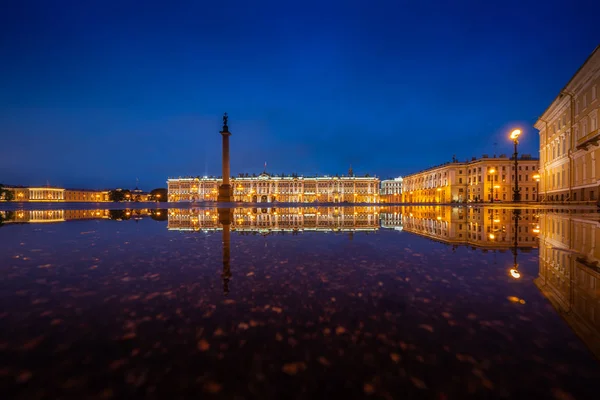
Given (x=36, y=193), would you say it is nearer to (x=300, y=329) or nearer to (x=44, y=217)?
(x=44, y=217)

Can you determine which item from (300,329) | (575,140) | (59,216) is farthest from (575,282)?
(575,140)

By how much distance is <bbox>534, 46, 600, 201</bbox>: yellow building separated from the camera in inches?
1012

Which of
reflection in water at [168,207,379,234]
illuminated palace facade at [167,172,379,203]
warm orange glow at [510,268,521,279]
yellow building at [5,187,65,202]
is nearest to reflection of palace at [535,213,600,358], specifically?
warm orange glow at [510,268,521,279]

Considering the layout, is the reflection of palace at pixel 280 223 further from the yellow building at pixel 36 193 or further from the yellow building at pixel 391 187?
the yellow building at pixel 36 193

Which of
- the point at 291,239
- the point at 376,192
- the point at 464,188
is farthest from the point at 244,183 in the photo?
the point at 291,239

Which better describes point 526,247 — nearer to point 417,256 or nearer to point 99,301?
point 417,256

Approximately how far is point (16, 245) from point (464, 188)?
103 metres

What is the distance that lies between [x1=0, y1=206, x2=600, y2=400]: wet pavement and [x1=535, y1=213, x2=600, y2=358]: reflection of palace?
3 cm

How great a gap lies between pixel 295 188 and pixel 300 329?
149751mm

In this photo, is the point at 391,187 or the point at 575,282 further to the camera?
the point at 391,187

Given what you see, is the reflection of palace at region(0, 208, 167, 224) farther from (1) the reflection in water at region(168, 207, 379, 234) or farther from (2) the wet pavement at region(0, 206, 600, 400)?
(2) the wet pavement at region(0, 206, 600, 400)

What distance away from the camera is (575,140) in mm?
30219

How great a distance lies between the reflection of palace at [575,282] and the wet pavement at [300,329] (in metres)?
0.03

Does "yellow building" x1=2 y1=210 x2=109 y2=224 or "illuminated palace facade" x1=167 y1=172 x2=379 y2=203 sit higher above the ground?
"illuminated palace facade" x1=167 y1=172 x2=379 y2=203
